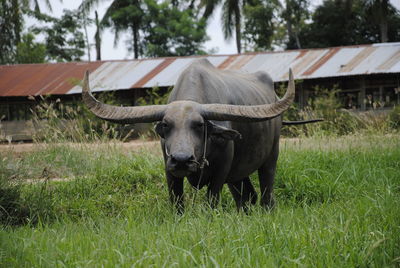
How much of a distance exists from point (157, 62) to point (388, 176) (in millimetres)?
17787

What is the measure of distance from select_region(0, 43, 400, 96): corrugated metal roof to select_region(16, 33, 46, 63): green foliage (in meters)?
6.20

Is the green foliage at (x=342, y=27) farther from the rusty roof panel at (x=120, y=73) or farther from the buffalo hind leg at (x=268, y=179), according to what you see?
the buffalo hind leg at (x=268, y=179)

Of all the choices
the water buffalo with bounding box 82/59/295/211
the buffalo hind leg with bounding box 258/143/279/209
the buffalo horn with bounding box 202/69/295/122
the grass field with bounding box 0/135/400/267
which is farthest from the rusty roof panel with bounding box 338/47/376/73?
the buffalo horn with bounding box 202/69/295/122

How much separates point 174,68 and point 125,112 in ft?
57.2

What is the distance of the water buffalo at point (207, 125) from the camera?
424 centimetres

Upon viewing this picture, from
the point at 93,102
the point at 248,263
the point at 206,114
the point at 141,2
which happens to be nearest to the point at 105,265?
the point at 248,263

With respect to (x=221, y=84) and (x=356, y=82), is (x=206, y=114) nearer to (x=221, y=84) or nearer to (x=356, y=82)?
(x=221, y=84)

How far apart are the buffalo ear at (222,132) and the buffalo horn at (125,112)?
48cm

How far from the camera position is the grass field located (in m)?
2.99

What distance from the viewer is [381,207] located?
398cm

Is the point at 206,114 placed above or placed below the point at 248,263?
above

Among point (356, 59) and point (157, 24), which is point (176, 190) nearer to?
point (356, 59)

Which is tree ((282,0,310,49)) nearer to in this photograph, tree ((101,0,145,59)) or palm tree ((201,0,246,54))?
palm tree ((201,0,246,54))

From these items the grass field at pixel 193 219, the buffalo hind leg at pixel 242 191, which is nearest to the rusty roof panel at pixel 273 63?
the grass field at pixel 193 219
